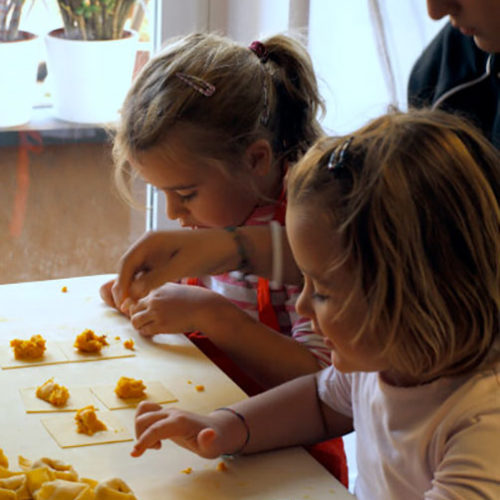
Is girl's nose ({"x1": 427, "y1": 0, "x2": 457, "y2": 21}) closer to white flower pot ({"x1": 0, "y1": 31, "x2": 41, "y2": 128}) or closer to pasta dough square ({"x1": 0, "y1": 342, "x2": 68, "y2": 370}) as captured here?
pasta dough square ({"x1": 0, "y1": 342, "x2": 68, "y2": 370})

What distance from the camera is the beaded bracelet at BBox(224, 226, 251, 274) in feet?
3.93

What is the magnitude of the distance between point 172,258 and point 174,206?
17cm

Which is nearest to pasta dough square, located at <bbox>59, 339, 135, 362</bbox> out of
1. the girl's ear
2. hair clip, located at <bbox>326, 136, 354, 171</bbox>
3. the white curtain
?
the girl's ear

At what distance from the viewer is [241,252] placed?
1.20 metres

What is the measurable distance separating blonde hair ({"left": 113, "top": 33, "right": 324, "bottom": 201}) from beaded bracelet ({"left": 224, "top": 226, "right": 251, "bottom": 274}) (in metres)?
0.12

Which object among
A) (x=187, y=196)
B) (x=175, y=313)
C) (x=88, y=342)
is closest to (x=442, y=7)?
(x=187, y=196)

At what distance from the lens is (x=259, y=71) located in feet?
4.24

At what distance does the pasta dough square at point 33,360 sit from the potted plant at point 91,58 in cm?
126

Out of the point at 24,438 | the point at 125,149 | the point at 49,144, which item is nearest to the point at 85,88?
the point at 49,144

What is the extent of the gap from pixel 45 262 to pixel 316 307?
1731 mm

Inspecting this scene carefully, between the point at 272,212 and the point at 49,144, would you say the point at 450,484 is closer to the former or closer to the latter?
the point at 272,212

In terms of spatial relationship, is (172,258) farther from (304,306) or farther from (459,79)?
(459,79)

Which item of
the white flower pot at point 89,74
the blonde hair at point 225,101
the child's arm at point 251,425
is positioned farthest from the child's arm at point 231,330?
the white flower pot at point 89,74

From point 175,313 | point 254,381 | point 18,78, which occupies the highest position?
point 18,78
